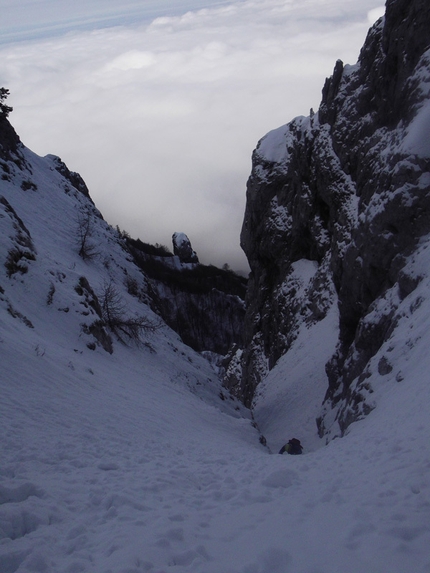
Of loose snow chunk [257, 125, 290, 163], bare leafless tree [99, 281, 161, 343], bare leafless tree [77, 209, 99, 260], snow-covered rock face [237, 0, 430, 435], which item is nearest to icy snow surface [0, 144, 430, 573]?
snow-covered rock face [237, 0, 430, 435]

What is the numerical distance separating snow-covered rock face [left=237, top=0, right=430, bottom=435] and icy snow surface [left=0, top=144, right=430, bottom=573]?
6.53ft

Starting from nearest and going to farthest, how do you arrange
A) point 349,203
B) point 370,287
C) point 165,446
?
point 165,446, point 370,287, point 349,203

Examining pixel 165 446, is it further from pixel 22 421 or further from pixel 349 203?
pixel 349 203

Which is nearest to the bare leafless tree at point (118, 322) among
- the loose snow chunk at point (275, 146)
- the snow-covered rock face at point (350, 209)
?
the snow-covered rock face at point (350, 209)

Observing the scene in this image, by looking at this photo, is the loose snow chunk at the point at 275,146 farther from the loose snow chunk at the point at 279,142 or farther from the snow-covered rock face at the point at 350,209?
the snow-covered rock face at the point at 350,209

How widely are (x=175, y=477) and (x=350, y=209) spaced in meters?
19.9

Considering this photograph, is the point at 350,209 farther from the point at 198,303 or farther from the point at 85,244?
the point at 198,303

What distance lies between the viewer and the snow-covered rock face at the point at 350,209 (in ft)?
47.6

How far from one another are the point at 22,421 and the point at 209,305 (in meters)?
64.0

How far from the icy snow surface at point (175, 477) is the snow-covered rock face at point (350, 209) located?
78.4 inches

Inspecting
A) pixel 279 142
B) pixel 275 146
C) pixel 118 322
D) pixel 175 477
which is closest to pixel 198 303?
pixel 275 146

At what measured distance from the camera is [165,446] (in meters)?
9.24

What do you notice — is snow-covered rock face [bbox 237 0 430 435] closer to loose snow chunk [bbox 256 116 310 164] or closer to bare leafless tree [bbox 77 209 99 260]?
loose snow chunk [bbox 256 116 310 164]

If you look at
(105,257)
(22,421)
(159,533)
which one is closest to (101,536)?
(159,533)
